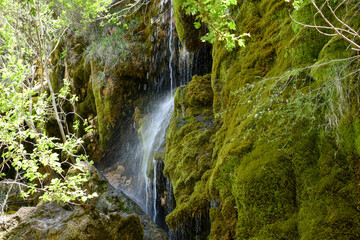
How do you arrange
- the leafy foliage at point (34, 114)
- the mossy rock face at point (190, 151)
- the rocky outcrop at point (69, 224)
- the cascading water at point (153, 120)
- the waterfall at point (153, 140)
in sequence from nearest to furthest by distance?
the leafy foliage at point (34, 114) → the mossy rock face at point (190, 151) → the rocky outcrop at point (69, 224) → the waterfall at point (153, 140) → the cascading water at point (153, 120)

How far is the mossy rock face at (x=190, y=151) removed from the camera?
17.0ft

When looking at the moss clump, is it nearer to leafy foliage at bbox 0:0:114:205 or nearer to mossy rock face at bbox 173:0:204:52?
leafy foliage at bbox 0:0:114:205

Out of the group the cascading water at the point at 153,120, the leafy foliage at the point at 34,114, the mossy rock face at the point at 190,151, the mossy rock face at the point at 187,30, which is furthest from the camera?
the cascading water at the point at 153,120

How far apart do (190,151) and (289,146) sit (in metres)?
3.07

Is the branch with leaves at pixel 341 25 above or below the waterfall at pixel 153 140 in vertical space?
above

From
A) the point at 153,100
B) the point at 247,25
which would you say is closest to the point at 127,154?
the point at 153,100

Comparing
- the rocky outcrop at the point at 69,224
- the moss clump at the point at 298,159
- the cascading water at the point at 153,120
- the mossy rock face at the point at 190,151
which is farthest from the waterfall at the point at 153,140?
the moss clump at the point at 298,159

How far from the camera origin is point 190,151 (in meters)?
6.09

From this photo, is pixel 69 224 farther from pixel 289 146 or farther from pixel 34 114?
pixel 34 114

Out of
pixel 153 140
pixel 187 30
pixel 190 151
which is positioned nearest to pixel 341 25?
pixel 190 151

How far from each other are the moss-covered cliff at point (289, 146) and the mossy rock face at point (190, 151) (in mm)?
46

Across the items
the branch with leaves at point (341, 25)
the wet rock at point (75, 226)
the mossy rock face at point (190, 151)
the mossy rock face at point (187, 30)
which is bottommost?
the wet rock at point (75, 226)

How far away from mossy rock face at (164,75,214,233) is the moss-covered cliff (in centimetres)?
5

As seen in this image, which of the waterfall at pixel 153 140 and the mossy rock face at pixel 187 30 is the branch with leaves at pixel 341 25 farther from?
the waterfall at pixel 153 140
